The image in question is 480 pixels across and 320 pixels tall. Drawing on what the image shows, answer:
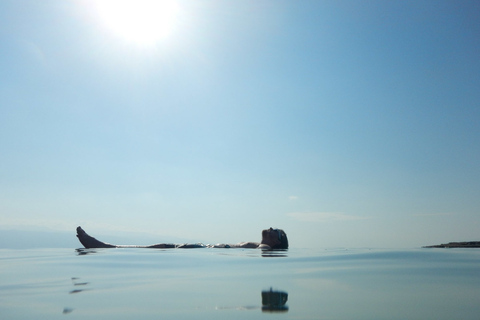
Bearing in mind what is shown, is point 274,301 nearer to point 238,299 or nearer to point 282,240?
point 238,299

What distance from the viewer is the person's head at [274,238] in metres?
94.7

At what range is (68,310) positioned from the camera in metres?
14.1

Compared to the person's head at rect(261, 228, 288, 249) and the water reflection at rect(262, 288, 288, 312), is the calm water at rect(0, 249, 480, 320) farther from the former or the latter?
the person's head at rect(261, 228, 288, 249)

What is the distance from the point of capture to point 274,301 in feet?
53.0

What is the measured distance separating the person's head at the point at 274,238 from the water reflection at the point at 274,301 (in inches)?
3039

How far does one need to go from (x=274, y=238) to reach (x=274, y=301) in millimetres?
80332

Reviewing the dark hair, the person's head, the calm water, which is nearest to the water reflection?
the calm water

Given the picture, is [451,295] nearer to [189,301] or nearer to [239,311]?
[239,311]

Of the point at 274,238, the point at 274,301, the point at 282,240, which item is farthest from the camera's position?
the point at 282,240

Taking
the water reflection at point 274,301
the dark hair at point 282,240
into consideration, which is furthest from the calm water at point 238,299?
the dark hair at point 282,240

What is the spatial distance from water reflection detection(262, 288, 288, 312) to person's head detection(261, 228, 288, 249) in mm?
77178

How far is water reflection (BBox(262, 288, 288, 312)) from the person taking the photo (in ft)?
46.9

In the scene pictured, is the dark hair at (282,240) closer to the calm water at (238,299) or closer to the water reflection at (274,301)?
the calm water at (238,299)

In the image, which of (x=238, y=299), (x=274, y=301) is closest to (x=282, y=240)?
(x=238, y=299)
